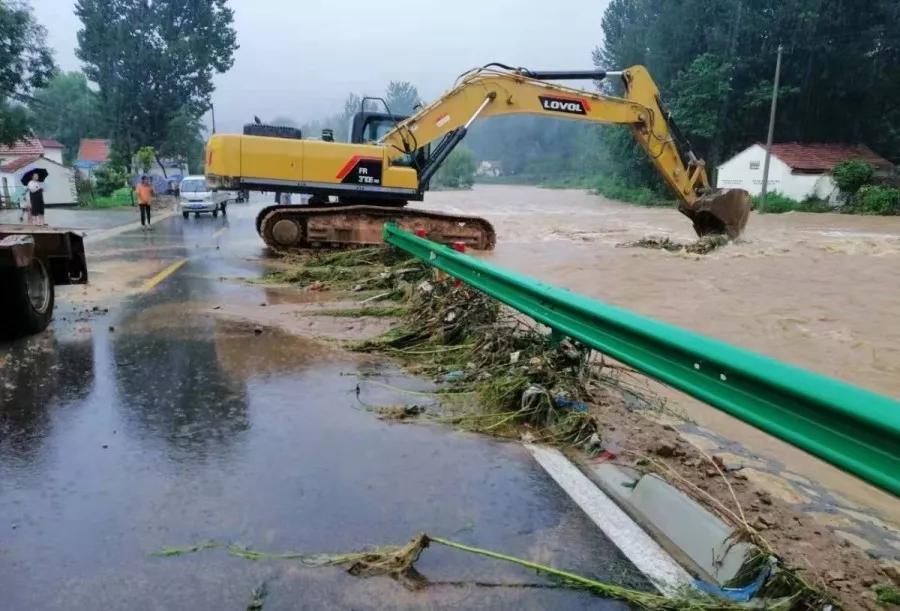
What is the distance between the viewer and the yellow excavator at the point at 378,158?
1403 centimetres

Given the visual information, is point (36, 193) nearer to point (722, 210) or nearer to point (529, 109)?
point (529, 109)

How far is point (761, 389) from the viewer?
299 centimetres

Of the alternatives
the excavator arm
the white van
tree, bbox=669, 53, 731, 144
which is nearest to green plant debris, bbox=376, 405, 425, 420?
the excavator arm

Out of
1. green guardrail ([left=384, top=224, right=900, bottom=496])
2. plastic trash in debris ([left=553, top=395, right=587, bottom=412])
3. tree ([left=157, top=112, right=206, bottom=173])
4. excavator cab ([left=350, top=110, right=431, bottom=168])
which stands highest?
tree ([left=157, top=112, right=206, bottom=173])

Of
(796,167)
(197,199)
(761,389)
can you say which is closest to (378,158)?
(761,389)

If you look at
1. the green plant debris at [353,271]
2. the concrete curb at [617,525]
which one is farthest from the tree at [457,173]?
the concrete curb at [617,525]

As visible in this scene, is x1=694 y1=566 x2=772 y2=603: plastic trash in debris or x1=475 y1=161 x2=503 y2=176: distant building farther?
x1=475 y1=161 x2=503 y2=176: distant building

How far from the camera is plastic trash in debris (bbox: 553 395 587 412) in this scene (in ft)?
15.2

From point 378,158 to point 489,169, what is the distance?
137 meters

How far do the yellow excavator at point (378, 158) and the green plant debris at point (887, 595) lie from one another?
12376 mm

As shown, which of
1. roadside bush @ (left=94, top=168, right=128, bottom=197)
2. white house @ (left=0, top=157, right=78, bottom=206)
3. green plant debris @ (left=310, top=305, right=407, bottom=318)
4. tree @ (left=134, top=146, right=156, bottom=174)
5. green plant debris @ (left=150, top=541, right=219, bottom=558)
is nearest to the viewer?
green plant debris @ (left=150, top=541, right=219, bottom=558)

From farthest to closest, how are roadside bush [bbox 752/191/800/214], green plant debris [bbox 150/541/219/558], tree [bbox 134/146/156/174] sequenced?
tree [bbox 134/146/156/174] < roadside bush [bbox 752/191/800/214] < green plant debris [bbox 150/541/219/558]

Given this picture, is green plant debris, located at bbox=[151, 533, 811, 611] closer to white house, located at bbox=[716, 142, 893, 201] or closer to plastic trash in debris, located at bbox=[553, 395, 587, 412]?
plastic trash in debris, located at bbox=[553, 395, 587, 412]

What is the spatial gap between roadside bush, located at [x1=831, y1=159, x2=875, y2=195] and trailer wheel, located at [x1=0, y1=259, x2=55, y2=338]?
138ft
